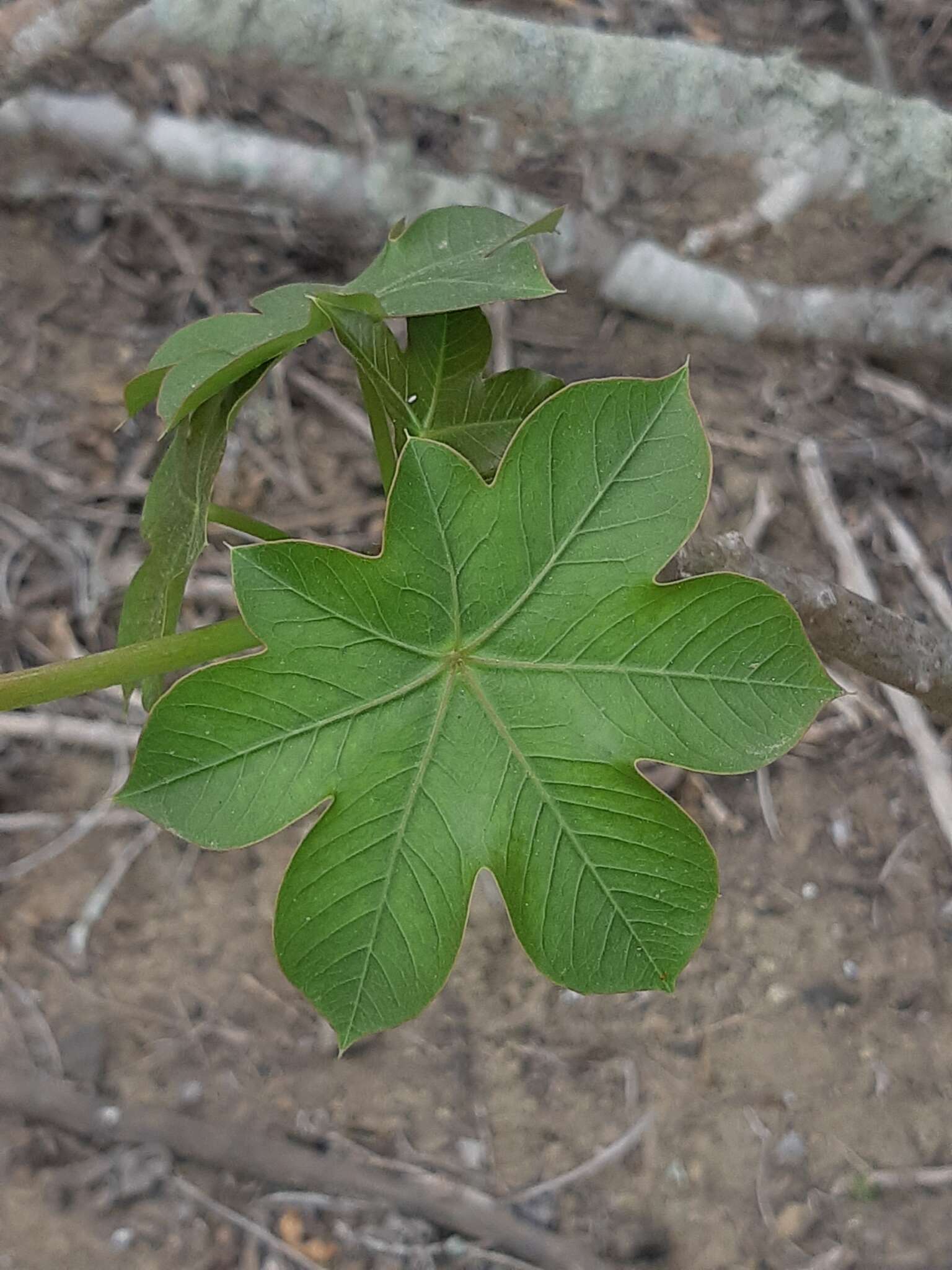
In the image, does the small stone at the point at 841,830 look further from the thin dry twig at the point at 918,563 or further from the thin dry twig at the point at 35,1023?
the thin dry twig at the point at 35,1023

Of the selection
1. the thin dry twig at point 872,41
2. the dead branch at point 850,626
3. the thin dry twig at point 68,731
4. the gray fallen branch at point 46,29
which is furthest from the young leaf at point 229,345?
the thin dry twig at point 872,41

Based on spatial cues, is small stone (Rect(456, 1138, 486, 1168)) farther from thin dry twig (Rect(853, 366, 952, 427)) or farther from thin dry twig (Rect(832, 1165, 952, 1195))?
thin dry twig (Rect(853, 366, 952, 427))

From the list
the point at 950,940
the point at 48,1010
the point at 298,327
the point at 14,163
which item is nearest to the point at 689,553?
the point at 298,327

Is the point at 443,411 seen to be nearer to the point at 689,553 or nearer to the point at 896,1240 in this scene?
the point at 689,553

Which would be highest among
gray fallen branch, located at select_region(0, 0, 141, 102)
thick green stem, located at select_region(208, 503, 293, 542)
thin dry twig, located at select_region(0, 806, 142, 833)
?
gray fallen branch, located at select_region(0, 0, 141, 102)

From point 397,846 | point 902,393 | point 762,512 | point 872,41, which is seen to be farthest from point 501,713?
point 872,41

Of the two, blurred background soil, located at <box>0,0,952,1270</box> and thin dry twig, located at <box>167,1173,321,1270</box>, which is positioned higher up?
blurred background soil, located at <box>0,0,952,1270</box>

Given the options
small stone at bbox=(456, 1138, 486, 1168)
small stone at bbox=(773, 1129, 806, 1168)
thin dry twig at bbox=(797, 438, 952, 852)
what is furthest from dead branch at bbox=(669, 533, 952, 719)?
small stone at bbox=(456, 1138, 486, 1168)
